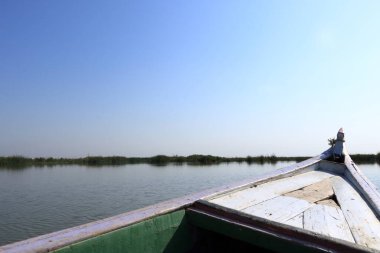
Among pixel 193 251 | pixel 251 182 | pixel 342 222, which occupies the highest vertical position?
pixel 251 182

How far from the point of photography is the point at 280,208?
8.41 feet

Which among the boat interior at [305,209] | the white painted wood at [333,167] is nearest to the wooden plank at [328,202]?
the boat interior at [305,209]

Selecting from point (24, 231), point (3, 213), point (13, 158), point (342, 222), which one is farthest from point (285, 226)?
point (13, 158)

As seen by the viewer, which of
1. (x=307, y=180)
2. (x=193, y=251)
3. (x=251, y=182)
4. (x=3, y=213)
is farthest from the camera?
(x=3, y=213)

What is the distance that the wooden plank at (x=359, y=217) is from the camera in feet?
6.30

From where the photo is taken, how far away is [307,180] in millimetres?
4129

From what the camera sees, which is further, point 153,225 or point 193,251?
point 193,251

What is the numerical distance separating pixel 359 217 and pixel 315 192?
93cm

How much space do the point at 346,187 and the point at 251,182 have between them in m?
1.36

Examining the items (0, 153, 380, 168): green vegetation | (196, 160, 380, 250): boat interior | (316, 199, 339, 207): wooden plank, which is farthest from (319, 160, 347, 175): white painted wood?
(0, 153, 380, 168): green vegetation

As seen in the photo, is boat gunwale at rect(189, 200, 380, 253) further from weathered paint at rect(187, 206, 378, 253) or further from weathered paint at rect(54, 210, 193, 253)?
weathered paint at rect(54, 210, 193, 253)

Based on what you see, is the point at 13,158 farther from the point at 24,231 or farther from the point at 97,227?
the point at 97,227

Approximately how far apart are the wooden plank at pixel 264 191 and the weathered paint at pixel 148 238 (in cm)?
42

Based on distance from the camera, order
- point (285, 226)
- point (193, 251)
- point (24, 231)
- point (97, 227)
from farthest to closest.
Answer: point (24, 231) → point (193, 251) → point (285, 226) → point (97, 227)
